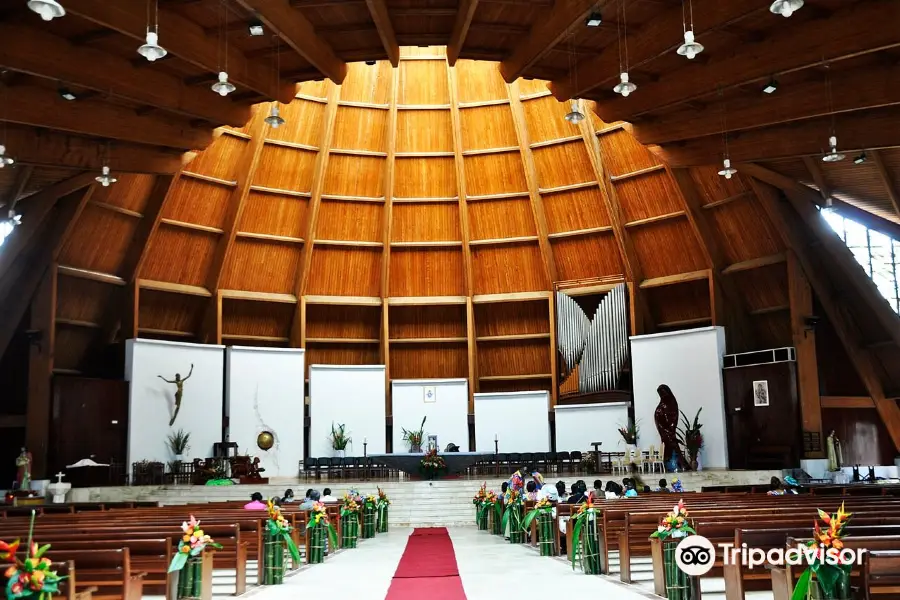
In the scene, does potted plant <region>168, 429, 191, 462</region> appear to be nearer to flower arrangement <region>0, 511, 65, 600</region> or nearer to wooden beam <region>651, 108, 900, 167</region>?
wooden beam <region>651, 108, 900, 167</region>

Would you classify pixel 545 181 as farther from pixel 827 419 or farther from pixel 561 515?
pixel 561 515

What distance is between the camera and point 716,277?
67.4 feet

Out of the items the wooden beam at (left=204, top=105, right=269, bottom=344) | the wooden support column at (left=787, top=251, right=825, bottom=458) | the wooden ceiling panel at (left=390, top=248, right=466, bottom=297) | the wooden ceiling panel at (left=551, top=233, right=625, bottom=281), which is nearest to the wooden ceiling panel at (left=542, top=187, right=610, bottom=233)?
the wooden ceiling panel at (left=551, top=233, right=625, bottom=281)

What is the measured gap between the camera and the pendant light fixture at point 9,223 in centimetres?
1510

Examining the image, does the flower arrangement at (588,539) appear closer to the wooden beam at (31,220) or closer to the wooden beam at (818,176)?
the wooden beam at (818,176)

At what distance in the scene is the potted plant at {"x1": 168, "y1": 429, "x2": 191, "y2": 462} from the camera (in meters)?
19.6

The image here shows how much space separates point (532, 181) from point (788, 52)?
11065mm

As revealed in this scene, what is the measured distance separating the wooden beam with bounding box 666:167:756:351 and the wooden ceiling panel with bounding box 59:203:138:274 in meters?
12.4

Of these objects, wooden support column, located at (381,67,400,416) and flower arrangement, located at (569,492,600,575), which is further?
wooden support column, located at (381,67,400,416)

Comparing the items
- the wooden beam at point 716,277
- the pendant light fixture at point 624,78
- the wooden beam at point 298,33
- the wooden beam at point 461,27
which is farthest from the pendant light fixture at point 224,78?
the wooden beam at point 716,277

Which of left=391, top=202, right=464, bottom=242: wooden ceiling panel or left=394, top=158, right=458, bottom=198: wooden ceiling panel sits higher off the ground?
left=394, top=158, right=458, bottom=198: wooden ceiling panel

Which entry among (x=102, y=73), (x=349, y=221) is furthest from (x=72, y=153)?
(x=349, y=221)

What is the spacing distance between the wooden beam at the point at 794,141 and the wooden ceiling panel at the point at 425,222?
7.65 m

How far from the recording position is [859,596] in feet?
15.7
